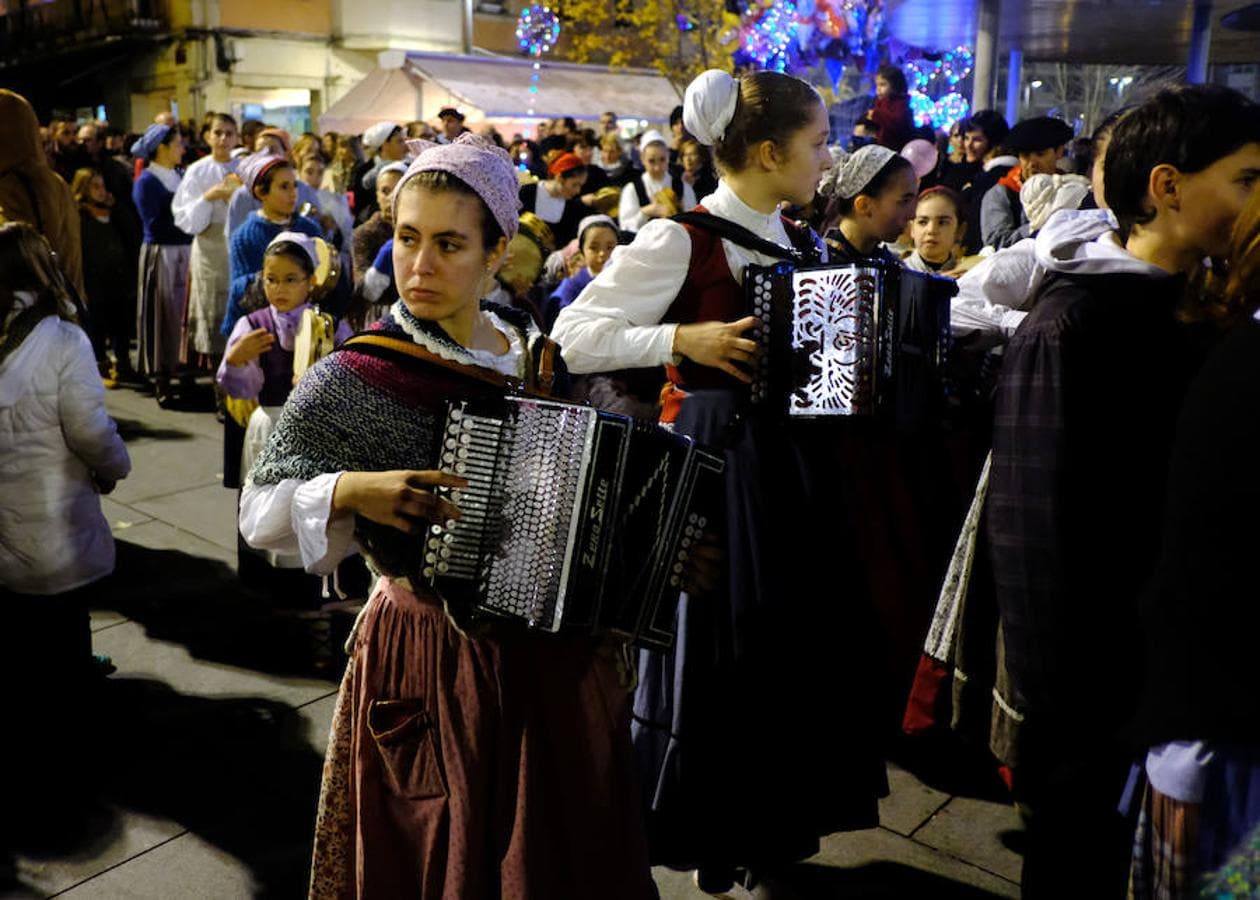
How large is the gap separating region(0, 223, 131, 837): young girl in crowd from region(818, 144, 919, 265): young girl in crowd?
8.52 feet

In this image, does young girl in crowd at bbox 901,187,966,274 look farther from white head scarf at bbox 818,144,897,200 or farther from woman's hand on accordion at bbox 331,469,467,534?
woman's hand on accordion at bbox 331,469,467,534

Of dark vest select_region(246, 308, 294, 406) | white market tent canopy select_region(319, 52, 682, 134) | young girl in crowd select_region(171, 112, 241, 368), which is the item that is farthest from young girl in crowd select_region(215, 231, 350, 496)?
white market tent canopy select_region(319, 52, 682, 134)

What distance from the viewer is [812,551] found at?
3.07 meters

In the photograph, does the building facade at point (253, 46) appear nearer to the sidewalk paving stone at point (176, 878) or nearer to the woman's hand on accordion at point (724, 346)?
the sidewalk paving stone at point (176, 878)

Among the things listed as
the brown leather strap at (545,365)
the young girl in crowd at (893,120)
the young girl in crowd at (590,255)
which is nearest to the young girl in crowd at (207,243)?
the young girl in crowd at (590,255)

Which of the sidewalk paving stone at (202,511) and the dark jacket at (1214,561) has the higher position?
the dark jacket at (1214,561)

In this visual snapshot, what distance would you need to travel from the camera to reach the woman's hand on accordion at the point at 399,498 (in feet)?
6.61

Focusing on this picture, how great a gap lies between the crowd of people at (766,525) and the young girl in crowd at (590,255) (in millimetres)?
2205

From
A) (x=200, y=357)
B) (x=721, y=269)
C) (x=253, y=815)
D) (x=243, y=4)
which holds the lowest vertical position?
(x=253, y=815)

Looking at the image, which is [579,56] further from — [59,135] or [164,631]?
[164,631]

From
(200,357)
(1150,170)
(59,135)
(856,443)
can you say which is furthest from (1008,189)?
(59,135)

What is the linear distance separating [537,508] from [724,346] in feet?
3.39

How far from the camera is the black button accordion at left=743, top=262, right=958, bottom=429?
9.59 ft

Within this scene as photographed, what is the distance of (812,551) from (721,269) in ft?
2.61
